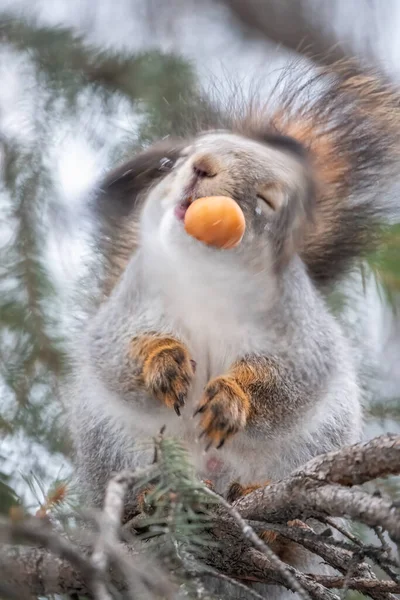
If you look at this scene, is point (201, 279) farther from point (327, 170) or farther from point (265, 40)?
point (265, 40)

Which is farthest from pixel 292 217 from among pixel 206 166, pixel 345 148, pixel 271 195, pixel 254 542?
pixel 254 542

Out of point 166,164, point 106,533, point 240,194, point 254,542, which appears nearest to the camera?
point 106,533

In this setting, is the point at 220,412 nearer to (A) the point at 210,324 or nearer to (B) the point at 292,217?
(A) the point at 210,324

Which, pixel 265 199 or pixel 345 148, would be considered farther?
pixel 345 148

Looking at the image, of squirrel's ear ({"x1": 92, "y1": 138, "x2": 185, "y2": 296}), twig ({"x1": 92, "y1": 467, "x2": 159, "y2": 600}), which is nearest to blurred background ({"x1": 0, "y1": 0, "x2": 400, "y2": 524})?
squirrel's ear ({"x1": 92, "y1": 138, "x2": 185, "y2": 296})

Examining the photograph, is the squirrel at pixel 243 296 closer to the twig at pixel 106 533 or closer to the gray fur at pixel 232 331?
the gray fur at pixel 232 331

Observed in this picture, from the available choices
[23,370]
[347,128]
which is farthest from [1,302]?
[347,128]

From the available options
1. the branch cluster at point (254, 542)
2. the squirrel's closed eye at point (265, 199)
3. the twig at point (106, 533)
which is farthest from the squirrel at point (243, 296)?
the twig at point (106, 533)

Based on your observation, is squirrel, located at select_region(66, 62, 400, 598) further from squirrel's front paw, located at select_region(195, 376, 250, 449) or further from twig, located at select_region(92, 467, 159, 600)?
twig, located at select_region(92, 467, 159, 600)
